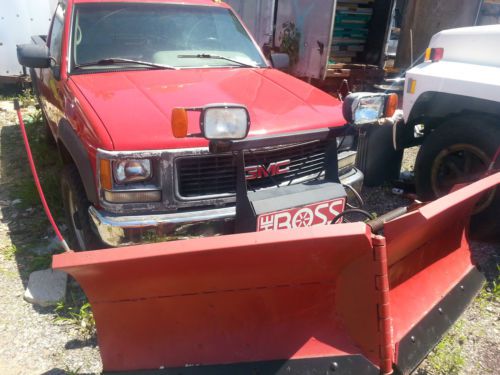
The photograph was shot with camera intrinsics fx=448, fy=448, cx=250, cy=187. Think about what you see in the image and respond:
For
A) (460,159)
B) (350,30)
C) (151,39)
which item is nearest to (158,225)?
(151,39)

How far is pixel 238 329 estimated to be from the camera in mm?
1976

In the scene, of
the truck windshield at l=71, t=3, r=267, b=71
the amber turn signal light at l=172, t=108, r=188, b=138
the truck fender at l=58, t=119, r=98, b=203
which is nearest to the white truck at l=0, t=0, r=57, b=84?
the truck windshield at l=71, t=3, r=267, b=71

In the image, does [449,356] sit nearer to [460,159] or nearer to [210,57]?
[460,159]

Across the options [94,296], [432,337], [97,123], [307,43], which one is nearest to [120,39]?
[97,123]

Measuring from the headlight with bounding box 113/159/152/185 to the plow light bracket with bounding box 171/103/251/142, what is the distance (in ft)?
0.89

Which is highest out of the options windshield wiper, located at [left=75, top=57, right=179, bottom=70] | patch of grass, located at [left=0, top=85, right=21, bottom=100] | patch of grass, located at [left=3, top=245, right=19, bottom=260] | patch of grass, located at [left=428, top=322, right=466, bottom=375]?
windshield wiper, located at [left=75, top=57, right=179, bottom=70]

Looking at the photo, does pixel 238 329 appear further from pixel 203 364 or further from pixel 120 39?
pixel 120 39

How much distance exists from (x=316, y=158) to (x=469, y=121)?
4.73ft

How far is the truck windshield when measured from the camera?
134 inches

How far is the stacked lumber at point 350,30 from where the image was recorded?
815 cm

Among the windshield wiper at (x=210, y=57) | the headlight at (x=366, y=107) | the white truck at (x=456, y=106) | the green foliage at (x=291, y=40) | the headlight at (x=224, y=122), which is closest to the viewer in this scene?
the headlight at (x=224, y=122)

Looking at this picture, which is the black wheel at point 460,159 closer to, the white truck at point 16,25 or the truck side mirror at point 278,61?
the truck side mirror at point 278,61

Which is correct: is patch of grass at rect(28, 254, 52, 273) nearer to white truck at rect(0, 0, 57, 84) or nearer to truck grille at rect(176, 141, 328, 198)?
truck grille at rect(176, 141, 328, 198)

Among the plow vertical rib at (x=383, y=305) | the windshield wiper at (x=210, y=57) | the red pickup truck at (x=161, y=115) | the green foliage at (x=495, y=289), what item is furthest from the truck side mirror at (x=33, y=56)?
the green foliage at (x=495, y=289)
